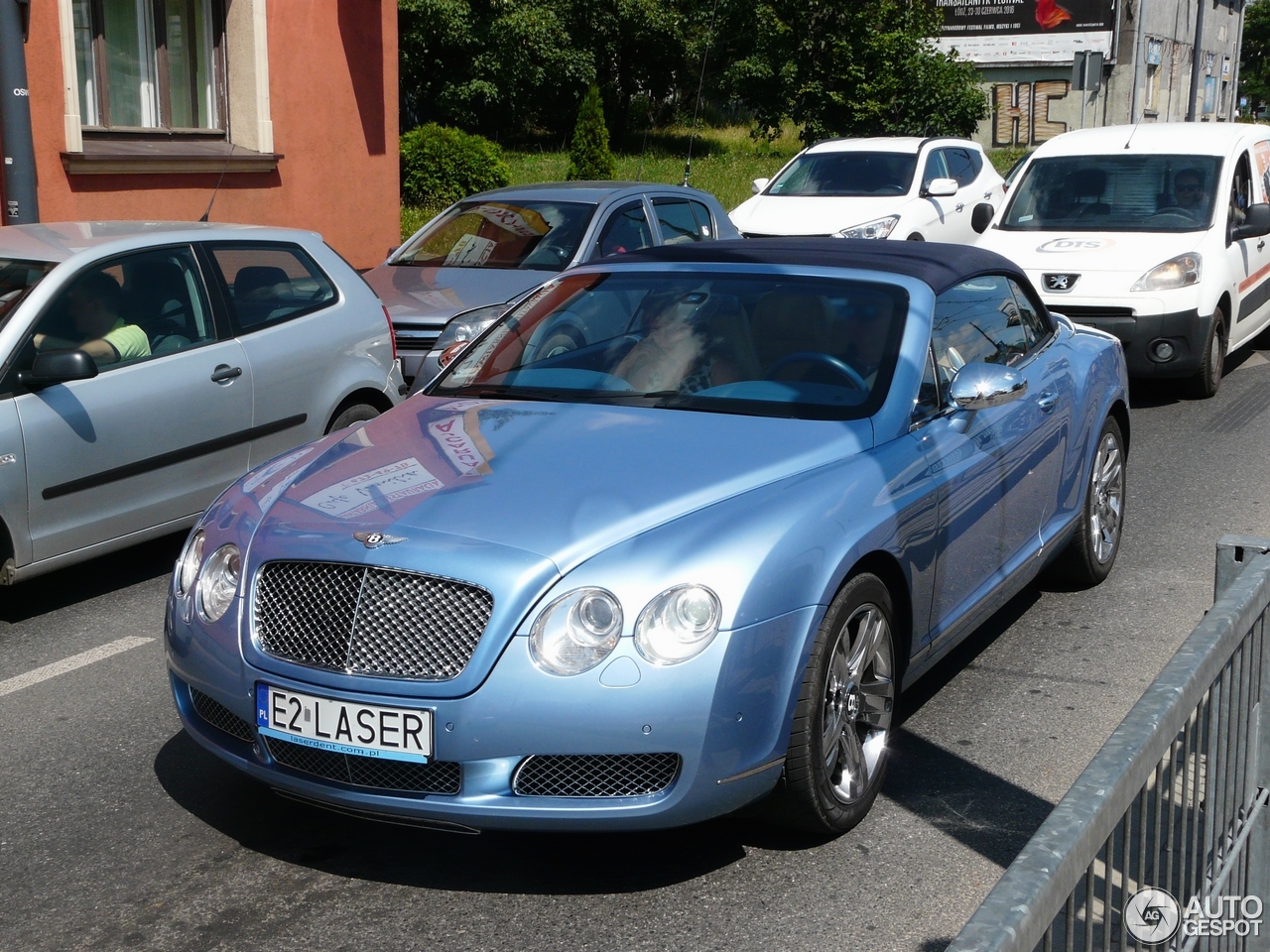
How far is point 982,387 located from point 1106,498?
197 cm

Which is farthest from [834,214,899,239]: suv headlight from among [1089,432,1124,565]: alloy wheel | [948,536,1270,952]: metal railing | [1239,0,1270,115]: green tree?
[1239,0,1270,115]: green tree

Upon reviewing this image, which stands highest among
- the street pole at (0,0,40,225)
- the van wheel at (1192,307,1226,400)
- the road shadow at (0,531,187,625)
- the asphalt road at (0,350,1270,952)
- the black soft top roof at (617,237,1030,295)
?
the street pole at (0,0,40,225)

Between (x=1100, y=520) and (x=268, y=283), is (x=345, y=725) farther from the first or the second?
(x=268, y=283)

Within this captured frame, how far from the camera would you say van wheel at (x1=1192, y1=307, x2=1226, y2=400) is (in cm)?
1057

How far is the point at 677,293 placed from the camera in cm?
514

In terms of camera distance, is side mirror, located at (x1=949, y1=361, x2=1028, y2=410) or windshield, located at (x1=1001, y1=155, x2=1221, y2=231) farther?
windshield, located at (x1=1001, y1=155, x2=1221, y2=231)

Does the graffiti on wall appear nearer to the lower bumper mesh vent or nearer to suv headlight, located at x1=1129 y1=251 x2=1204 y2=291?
suv headlight, located at x1=1129 y1=251 x2=1204 y2=291

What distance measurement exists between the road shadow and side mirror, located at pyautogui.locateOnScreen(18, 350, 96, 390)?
84 centimetres

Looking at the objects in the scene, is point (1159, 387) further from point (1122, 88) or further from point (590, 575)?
point (1122, 88)

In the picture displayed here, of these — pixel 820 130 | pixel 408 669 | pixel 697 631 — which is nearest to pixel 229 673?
pixel 408 669

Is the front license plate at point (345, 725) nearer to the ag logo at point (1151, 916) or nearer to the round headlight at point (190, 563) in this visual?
the round headlight at point (190, 563)

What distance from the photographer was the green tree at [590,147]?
27.2 m

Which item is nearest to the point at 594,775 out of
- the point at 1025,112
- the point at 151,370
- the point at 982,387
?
the point at 982,387

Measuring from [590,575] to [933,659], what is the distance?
5.01 feet
